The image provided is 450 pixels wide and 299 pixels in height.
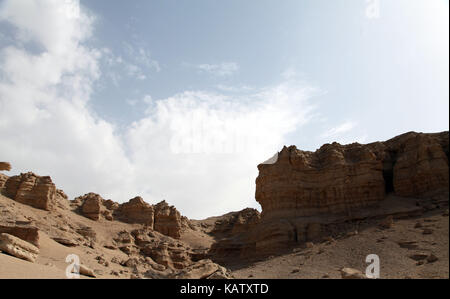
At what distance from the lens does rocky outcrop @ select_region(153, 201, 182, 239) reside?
64.2m

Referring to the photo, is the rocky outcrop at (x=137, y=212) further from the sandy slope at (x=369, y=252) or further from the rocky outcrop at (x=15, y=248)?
the rocky outcrop at (x=15, y=248)

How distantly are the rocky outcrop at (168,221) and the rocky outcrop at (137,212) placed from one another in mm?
1655

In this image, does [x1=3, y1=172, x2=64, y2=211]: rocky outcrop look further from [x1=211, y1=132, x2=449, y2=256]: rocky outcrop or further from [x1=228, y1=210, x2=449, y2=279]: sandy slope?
[x1=228, y1=210, x2=449, y2=279]: sandy slope

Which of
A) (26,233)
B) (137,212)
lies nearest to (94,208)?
(137,212)

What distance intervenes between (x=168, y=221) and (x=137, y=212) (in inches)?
242

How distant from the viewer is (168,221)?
214ft

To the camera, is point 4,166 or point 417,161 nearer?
point 4,166

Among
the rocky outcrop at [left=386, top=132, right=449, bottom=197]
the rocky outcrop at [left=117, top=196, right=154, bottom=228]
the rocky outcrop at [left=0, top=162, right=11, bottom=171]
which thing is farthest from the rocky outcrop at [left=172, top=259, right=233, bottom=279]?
the rocky outcrop at [left=117, top=196, right=154, bottom=228]

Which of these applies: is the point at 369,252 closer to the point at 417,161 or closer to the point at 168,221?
the point at 417,161

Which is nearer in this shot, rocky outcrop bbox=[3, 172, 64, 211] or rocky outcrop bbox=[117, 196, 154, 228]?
rocky outcrop bbox=[3, 172, 64, 211]

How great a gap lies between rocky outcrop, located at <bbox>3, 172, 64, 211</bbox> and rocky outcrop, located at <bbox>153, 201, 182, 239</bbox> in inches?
770

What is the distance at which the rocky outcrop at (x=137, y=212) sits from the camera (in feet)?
Answer: 206

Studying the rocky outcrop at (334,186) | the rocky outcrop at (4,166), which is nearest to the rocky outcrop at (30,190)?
the rocky outcrop at (4,166)
